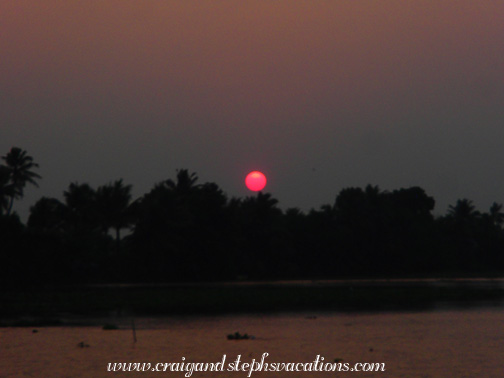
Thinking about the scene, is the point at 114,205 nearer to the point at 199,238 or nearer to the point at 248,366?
the point at 199,238

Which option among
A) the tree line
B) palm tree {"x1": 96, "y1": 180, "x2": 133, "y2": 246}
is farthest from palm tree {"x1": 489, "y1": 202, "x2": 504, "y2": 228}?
palm tree {"x1": 96, "y1": 180, "x2": 133, "y2": 246}

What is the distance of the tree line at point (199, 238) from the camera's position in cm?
7550

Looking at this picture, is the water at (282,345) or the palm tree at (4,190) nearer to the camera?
the water at (282,345)

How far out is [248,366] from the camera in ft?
56.2

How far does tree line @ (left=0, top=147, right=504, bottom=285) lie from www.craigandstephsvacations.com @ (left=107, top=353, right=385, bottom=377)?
52276 millimetres

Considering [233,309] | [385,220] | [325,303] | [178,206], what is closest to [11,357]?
[233,309]

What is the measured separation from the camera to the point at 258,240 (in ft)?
305

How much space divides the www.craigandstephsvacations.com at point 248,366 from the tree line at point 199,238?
172 ft

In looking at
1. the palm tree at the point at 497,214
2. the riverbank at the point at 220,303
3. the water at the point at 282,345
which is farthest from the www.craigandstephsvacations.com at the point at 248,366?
the palm tree at the point at 497,214

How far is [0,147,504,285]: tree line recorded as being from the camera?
248 ft

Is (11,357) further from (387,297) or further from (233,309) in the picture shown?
(387,297)

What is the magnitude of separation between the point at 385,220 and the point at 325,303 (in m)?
67.2

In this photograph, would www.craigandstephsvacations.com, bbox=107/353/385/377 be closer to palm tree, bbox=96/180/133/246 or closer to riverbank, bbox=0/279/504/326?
riverbank, bbox=0/279/504/326

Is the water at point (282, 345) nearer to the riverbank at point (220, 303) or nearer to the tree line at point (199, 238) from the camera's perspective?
the riverbank at point (220, 303)
